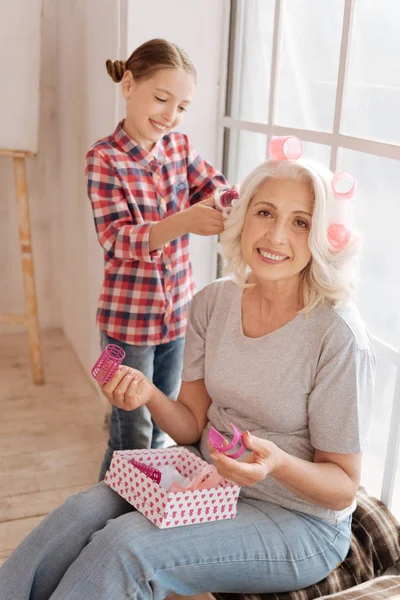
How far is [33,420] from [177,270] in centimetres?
109

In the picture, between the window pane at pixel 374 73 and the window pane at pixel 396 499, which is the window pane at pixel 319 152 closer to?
the window pane at pixel 374 73

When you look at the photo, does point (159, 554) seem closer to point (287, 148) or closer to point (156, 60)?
point (287, 148)

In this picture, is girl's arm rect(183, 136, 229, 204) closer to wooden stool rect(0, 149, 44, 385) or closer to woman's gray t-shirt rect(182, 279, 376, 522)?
woman's gray t-shirt rect(182, 279, 376, 522)

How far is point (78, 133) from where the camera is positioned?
3104mm

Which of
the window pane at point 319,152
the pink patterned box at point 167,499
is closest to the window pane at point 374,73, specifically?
the window pane at point 319,152

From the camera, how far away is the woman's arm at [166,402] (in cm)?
161

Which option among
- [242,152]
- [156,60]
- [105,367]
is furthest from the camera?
[242,152]

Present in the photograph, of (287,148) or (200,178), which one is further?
(200,178)

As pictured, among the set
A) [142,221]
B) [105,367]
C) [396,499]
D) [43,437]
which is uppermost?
[142,221]

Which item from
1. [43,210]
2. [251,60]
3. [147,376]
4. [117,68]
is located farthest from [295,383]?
[43,210]

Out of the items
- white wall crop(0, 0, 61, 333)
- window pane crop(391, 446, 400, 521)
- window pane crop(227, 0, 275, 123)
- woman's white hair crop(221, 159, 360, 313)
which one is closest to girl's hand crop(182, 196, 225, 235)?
woman's white hair crop(221, 159, 360, 313)

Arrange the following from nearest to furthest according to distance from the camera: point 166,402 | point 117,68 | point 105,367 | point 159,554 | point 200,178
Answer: point 159,554, point 105,367, point 166,402, point 117,68, point 200,178

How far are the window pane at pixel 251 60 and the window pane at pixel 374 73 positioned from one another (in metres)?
0.47

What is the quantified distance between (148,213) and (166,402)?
572 mm
